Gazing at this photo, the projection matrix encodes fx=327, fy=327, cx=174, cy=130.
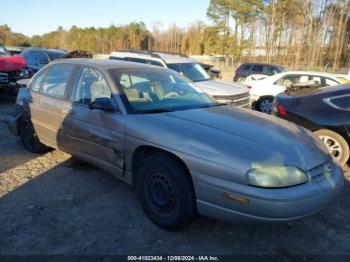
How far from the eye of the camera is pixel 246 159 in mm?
2711

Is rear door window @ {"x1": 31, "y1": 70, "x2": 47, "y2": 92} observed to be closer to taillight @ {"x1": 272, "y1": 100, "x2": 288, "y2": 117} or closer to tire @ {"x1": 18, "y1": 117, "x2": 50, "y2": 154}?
tire @ {"x1": 18, "y1": 117, "x2": 50, "y2": 154}

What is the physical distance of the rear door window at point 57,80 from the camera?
4467 millimetres

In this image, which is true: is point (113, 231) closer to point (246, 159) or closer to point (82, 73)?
point (246, 159)

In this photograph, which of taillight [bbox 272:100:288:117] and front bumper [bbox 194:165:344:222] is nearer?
front bumper [bbox 194:165:344:222]

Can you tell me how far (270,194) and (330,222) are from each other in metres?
1.46

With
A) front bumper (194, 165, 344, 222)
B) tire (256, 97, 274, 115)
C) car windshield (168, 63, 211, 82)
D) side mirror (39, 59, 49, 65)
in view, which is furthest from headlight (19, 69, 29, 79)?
front bumper (194, 165, 344, 222)

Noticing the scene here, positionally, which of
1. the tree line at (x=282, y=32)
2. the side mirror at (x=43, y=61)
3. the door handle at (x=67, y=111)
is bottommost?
the door handle at (x=67, y=111)

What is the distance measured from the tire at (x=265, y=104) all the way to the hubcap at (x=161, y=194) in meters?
7.73

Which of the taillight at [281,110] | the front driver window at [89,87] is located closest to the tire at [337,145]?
the taillight at [281,110]

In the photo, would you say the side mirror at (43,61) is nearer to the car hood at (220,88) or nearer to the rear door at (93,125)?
the car hood at (220,88)

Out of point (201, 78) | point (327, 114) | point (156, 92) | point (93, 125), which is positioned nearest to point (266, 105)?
point (201, 78)

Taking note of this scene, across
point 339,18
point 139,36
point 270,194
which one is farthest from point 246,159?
point 139,36

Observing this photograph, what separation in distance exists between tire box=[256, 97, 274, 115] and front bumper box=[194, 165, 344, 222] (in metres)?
7.67

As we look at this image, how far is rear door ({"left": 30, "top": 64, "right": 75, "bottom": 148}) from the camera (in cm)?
445
